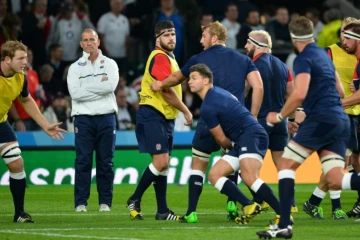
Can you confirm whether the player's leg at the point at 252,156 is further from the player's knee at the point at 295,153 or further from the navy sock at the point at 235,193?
the player's knee at the point at 295,153

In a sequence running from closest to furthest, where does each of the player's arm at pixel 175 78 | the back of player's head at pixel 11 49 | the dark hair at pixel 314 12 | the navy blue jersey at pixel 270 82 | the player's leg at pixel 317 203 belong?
the back of player's head at pixel 11 49 < the player's arm at pixel 175 78 < the player's leg at pixel 317 203 < the navy blue jersey at pixel 270 82 < the dark hair at pixel 314 12

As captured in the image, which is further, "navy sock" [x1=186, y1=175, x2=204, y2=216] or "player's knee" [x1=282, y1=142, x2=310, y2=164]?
"navy sock" [x1=186, y1=175, x2=204, y2=216]

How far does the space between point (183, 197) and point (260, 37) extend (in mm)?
4326

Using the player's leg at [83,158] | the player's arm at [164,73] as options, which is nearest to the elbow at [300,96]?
the player's arm at [164,73]

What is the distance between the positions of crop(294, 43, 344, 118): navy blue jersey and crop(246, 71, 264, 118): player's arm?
1.71 m

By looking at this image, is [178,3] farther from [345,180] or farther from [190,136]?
[345,180]

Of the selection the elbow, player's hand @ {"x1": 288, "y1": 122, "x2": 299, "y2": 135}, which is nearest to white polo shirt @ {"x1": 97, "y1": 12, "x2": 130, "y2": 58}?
player's hand @ {"x1": 288, "y1": 122, "x2": 299, "y2": 135}

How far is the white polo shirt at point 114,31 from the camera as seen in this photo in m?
23.5

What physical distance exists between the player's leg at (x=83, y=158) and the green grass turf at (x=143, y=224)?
0.83 feet

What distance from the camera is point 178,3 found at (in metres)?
24.4

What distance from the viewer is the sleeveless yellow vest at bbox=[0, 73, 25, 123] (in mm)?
13344

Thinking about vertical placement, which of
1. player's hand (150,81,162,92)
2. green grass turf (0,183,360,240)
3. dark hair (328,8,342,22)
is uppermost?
player's hand (150,81,162,92)

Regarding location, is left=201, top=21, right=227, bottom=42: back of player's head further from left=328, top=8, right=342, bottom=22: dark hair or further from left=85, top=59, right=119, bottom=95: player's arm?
left=328, top=8, right=342, bottom=22: dark hair

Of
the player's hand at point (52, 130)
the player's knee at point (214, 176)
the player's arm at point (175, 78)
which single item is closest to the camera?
the player's knee at point (214, 176)
